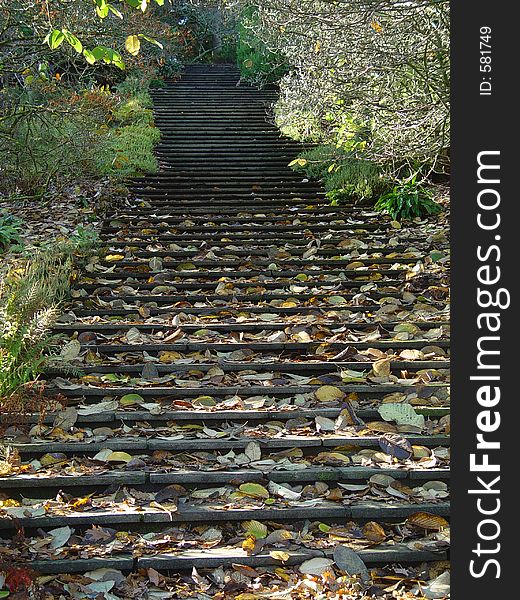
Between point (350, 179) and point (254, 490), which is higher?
point (350, 179)

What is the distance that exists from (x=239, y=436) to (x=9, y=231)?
13.9 ft

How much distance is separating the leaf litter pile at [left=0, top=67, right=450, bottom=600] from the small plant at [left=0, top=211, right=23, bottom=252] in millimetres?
941

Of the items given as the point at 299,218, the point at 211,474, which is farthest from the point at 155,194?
the point at 211,474

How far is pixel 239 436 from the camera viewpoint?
3643 millimetres

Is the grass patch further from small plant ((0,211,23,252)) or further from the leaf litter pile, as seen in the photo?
small plant ((0,211,23,252))

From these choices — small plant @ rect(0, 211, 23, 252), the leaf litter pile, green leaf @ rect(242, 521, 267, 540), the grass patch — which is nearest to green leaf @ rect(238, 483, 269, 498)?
the leaf litter pile

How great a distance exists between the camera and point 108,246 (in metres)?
7.04

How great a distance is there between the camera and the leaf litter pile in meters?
2.73

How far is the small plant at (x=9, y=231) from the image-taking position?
Answer: 271 inches

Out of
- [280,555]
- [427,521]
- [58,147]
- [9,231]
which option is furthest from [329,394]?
[58,147]

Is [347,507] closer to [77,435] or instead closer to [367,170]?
[77,435]

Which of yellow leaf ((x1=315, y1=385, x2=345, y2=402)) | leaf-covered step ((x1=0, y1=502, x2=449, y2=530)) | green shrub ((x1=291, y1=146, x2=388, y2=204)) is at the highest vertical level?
green shrub ((x1=291, y1=146, x2=388, y2=204))

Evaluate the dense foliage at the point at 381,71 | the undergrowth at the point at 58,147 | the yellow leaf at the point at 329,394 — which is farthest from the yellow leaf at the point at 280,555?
the undergrowth at the point at 58,147

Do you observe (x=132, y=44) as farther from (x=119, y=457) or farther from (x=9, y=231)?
(x=9, y=231)
